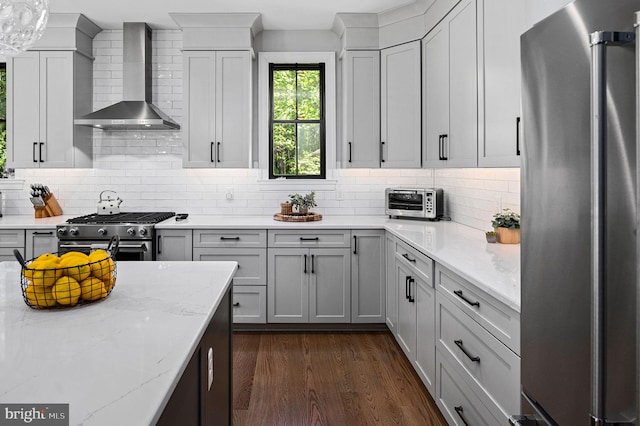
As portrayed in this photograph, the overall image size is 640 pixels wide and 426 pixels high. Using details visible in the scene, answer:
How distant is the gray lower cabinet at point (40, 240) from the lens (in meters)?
3.70

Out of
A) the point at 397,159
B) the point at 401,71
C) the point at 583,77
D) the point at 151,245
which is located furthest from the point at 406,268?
the point at 583,77

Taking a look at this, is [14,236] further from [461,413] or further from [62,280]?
[461,413]

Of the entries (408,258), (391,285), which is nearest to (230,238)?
(391,285)

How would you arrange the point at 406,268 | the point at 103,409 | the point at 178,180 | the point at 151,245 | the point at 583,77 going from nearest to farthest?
the point at 103,409, the point at 583,77, the point at 406,268, the point at 151,245, the point at 178,180

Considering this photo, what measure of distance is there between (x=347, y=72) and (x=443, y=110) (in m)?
1.12

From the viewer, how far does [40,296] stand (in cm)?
129

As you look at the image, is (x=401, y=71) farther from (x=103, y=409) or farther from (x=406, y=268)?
(x=103, y=409)

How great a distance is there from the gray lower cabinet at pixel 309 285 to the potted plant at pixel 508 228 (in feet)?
4.58

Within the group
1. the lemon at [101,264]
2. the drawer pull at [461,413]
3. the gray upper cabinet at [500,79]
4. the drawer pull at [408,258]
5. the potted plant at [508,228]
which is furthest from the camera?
the drawer pull at [408,258]

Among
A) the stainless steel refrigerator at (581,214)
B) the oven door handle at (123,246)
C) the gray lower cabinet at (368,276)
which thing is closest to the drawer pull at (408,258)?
the gray lower cabinet at (368,276)

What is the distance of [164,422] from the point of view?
0.99m

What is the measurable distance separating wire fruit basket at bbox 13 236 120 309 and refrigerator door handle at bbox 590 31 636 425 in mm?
1315

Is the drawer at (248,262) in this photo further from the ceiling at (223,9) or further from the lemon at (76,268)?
the lemon at (76,268)

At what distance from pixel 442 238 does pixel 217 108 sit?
7.67 ft
